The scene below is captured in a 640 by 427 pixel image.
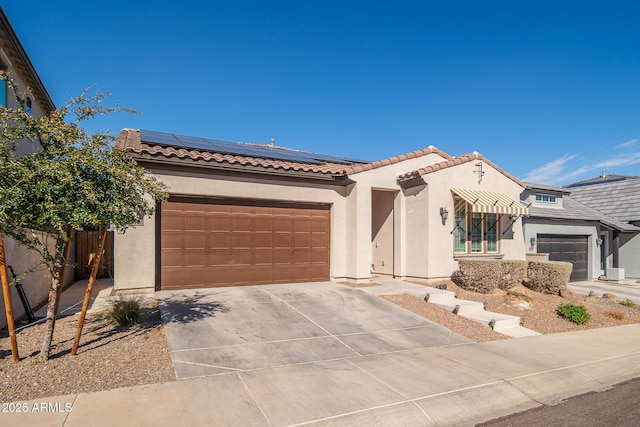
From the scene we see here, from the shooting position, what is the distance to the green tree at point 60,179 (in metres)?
4.99

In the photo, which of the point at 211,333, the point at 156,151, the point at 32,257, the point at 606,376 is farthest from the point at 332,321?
the point at 32,257

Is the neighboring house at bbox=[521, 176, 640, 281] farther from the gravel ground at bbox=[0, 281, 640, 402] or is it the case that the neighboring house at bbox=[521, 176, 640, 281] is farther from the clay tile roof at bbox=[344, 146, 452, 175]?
the gravel ground at bbox=[0, 281, 640, 402]

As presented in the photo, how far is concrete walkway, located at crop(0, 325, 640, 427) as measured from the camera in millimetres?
4406

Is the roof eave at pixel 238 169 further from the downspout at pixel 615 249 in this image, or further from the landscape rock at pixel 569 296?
the downspout at pixel 615 249

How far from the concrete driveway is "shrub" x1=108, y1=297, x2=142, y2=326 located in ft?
1.94

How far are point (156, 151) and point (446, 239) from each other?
973cm

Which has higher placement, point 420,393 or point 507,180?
point 507,180

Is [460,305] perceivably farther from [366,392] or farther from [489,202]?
[366,392]

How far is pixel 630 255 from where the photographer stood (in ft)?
70.6

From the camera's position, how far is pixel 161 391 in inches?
195

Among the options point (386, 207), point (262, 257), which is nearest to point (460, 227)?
point (386, 207)

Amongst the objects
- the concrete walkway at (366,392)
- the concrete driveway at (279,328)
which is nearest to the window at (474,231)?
the concrete driveway at (279,328)

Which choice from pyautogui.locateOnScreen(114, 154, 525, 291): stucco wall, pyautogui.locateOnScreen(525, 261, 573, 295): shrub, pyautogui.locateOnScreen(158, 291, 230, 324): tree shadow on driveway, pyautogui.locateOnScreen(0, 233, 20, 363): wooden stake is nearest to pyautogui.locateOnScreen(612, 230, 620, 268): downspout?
pyautogui.locateOnScreen(114, 154, 525, 291): stucco wall

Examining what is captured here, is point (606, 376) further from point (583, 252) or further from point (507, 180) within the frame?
point (583, 252)
